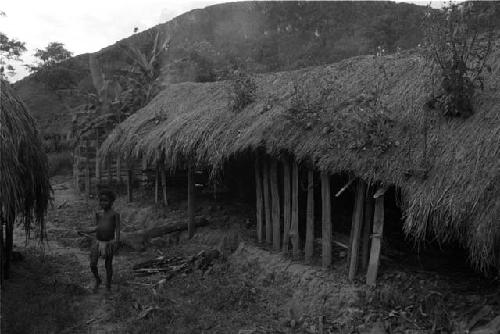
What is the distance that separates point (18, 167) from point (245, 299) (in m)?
3.34

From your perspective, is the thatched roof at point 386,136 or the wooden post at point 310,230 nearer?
the thatched roof at point 386,136

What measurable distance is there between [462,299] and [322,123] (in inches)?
112

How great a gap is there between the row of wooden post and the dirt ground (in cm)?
23

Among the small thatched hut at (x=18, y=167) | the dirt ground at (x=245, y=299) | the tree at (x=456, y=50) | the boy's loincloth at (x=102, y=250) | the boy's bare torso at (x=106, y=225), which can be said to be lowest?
the dirt ground at (x=245, y=299)

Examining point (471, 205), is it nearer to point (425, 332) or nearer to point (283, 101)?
point (425, 332)

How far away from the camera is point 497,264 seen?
4570mm

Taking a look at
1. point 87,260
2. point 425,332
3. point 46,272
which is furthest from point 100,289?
point 425,332

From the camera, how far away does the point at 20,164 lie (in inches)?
248

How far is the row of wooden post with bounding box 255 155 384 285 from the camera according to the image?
591cm

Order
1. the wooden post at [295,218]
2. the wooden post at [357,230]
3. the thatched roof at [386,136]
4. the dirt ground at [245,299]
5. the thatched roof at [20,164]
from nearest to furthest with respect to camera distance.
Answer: the thatched roof at [386,136], the dirt ground at [245,299], the thatched roof at [20,164], the wooden post at [357,230], the wooden post at [295,218]

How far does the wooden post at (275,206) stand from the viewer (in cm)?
787

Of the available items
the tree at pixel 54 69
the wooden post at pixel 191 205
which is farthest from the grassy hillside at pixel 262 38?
the wooden post at pixel 191 205

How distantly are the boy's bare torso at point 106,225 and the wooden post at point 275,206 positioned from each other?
100 inches

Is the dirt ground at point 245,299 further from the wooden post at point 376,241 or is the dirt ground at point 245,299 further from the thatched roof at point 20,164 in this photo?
the thatched roof at point 20,164
